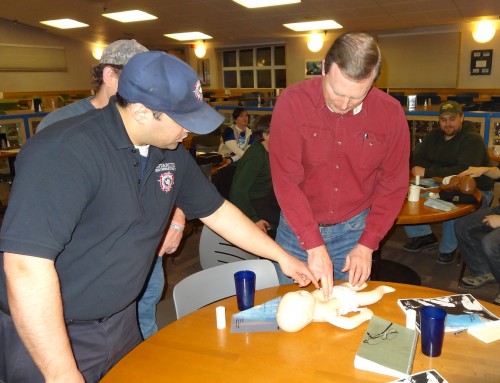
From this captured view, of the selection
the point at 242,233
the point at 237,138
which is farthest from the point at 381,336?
the point at 237,138

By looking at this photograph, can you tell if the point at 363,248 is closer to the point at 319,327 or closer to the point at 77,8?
the point at 319,327

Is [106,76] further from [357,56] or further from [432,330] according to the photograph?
[432,330]

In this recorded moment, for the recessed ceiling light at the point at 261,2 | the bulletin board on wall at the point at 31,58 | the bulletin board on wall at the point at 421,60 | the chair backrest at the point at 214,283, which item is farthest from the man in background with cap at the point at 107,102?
the bulletin board on wall at the point at 31,58

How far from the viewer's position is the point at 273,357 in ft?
4.12

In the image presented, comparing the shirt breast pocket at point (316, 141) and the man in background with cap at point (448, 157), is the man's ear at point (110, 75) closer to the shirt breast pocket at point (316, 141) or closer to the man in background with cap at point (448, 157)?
the shirt breast pocket at point (316, 141)

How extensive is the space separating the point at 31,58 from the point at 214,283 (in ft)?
46.4

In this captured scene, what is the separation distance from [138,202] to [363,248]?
0.98 metres

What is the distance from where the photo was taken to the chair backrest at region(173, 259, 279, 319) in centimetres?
169

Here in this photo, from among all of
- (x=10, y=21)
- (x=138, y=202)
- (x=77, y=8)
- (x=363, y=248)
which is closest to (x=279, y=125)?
(x=363, y=248)

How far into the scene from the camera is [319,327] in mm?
1404

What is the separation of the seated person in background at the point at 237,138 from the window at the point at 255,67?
982 centimetres

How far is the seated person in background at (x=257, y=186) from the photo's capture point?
3082mm

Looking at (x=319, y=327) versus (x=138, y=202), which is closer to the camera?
(x=138, y=202)

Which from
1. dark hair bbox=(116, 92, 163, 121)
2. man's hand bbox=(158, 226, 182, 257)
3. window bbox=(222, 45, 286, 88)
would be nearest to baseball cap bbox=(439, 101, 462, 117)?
man's hand bbox=(158, 226, 182, 257)
